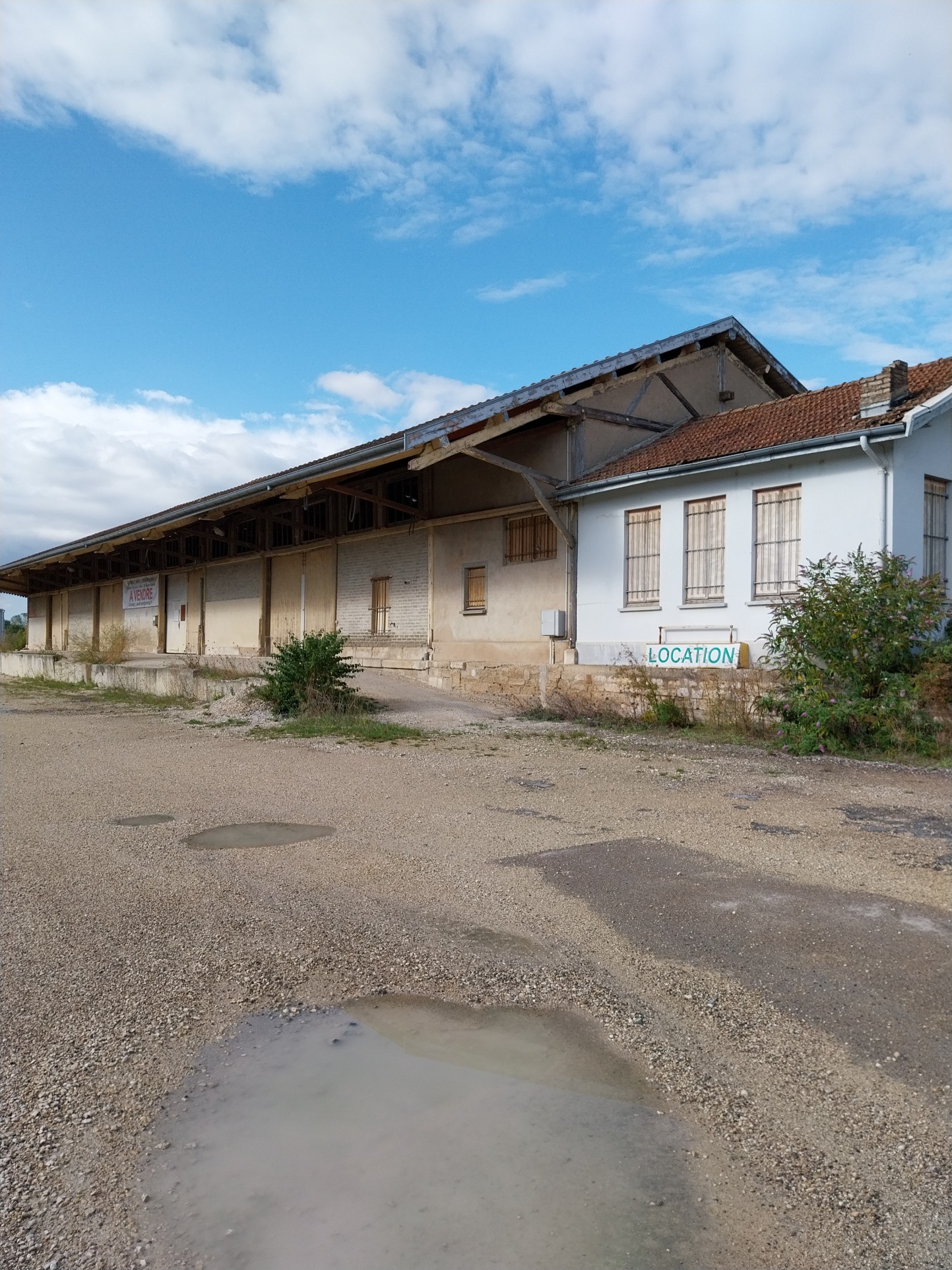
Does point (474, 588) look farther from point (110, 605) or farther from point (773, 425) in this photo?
point (110, 605)

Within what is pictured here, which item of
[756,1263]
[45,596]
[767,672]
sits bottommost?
[756,1263]

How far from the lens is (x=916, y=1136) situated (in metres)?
2.68

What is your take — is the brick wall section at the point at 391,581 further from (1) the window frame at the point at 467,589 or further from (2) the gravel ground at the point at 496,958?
(2) the gravel ground at the point at 496,958

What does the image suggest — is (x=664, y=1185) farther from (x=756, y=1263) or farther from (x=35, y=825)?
(x=35, y=825)

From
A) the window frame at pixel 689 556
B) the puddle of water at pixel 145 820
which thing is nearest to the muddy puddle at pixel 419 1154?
the puddle of water at pixel 145 820

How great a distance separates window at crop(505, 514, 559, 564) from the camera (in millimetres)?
16797

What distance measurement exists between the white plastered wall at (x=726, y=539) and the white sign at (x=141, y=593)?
67.2 ft

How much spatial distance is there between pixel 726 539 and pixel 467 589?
6447 millimetres

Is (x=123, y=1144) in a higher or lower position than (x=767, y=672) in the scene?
lower

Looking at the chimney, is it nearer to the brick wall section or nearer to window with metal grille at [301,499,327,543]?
the brick wall section

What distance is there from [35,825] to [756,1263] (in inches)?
235

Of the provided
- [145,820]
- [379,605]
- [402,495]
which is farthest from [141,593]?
[145,820]

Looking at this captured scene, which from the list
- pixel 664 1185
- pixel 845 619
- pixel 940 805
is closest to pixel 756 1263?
pixel 664 1185

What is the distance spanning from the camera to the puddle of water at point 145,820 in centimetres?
679
